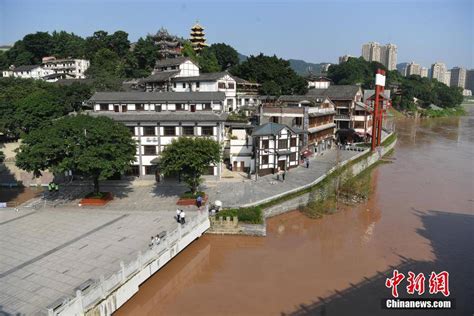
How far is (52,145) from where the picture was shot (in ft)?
85.9

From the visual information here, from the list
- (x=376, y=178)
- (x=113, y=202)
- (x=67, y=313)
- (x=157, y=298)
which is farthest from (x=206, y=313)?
(x=376, y=178)

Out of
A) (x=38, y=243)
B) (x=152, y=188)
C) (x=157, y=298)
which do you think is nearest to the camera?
(x=157, y=298)

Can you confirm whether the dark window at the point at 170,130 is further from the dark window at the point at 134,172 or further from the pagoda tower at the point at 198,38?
the pagoda tower at the point at 198,38

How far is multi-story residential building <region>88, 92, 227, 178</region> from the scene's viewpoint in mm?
33531

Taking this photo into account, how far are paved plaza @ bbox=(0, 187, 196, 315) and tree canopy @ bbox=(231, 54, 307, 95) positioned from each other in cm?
4252

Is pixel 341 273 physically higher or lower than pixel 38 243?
lower

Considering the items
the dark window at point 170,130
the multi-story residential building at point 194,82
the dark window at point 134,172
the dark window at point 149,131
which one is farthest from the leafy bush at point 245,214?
the multi-story residential building at point 194,82

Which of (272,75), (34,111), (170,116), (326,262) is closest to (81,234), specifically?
(326,262)

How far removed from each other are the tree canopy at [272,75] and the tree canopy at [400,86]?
5838cm

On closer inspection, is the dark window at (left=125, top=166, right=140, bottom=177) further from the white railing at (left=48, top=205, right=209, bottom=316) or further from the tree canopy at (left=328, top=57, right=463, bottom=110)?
the tree canopy at (left=328, top=57, right=463, bottom=110)

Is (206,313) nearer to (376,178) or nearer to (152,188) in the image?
(152,188)

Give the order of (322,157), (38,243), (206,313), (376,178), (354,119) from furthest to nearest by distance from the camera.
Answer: (354,119)
(322,157)
(376,178)
(38,243)
(206,313)

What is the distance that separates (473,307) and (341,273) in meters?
6.10

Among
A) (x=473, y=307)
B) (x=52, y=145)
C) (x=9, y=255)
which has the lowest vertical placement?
(x=473, y=307)
